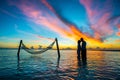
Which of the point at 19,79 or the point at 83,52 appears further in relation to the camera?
the point at 83,52

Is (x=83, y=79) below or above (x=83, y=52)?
below

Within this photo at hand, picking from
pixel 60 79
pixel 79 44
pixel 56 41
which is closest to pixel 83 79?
pixel 60 79

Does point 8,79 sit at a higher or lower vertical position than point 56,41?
lower

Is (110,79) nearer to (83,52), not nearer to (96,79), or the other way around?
(96,79)

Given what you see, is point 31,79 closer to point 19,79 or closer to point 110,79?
point 19,79

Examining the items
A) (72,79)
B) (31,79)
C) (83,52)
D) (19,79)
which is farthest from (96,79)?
(83,52)

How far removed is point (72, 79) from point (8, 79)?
18.4 feet

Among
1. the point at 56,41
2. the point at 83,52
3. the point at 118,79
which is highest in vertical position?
the point at 56,41

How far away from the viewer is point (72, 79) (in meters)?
13.3

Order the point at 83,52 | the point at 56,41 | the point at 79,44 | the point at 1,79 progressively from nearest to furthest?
the point at 1,79 → the point at 83,52 → the point at 79,44 → the point at 56,41

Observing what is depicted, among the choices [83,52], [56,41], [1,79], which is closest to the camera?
[1,79]

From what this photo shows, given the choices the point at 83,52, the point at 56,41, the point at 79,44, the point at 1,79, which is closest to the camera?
the point at 1,79

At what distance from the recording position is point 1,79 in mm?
12820

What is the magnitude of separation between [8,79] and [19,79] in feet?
3.07
